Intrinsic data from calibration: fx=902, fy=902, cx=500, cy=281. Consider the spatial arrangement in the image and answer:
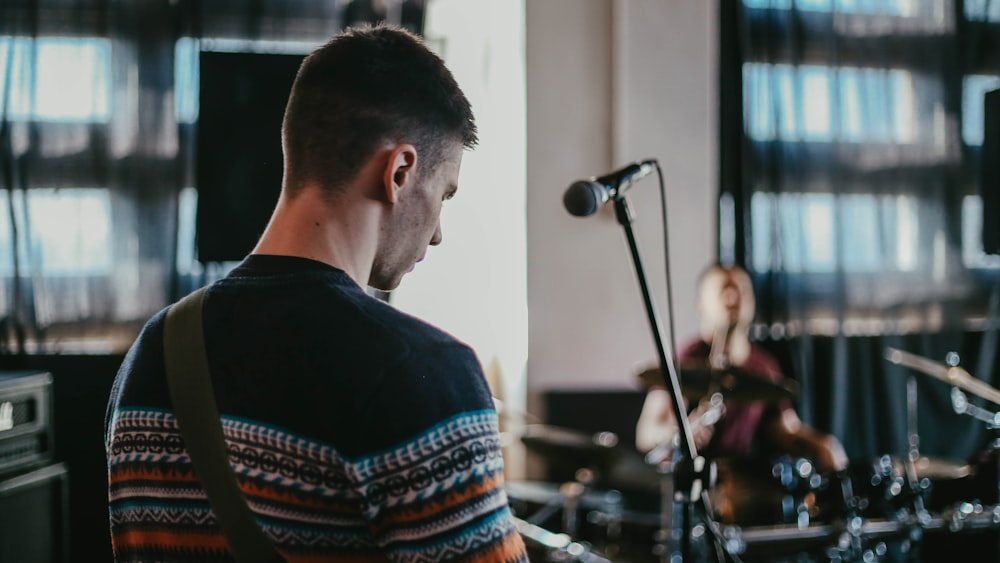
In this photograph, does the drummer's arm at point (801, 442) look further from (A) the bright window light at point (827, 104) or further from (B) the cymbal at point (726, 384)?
(A) the bright window light at point (827, 104)

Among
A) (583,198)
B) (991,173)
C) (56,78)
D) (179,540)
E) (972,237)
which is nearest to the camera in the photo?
(179,540)

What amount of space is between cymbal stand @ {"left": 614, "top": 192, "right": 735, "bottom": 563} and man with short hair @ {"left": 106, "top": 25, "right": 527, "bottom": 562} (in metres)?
0.48

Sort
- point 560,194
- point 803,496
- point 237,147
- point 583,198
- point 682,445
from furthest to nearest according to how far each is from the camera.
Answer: point 560,194 < point 803,496 < point 237,147 < point 682,445 < point 583,198

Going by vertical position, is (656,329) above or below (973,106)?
below

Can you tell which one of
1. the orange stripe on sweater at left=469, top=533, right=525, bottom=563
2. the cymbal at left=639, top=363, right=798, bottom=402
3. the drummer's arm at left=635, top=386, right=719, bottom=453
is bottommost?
the drummer's arm at left=635, top=386, right=719, bottom=453

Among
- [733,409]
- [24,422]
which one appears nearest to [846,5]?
[733,409]

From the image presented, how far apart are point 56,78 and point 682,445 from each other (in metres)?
3.36

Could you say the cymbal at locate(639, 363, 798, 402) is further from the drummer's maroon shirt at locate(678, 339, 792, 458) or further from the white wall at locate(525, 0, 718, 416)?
the white wall at locate(525, 0, 718, 416)

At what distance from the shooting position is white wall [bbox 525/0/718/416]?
4.23 meters

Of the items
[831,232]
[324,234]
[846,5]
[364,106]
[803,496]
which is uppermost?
[846,5]

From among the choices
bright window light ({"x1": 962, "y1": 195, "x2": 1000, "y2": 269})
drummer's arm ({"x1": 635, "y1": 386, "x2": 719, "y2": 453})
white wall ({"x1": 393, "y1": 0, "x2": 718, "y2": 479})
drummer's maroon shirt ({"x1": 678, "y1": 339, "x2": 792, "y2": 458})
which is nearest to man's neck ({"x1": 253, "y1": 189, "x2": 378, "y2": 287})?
drummer's arm ({"x1": 635, "y1": 386, "x2": 719, "y2": 453})

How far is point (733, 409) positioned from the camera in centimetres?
375

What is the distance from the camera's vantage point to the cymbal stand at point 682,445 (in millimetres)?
1391

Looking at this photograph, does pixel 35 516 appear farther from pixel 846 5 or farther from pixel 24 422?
pixel 846 5
